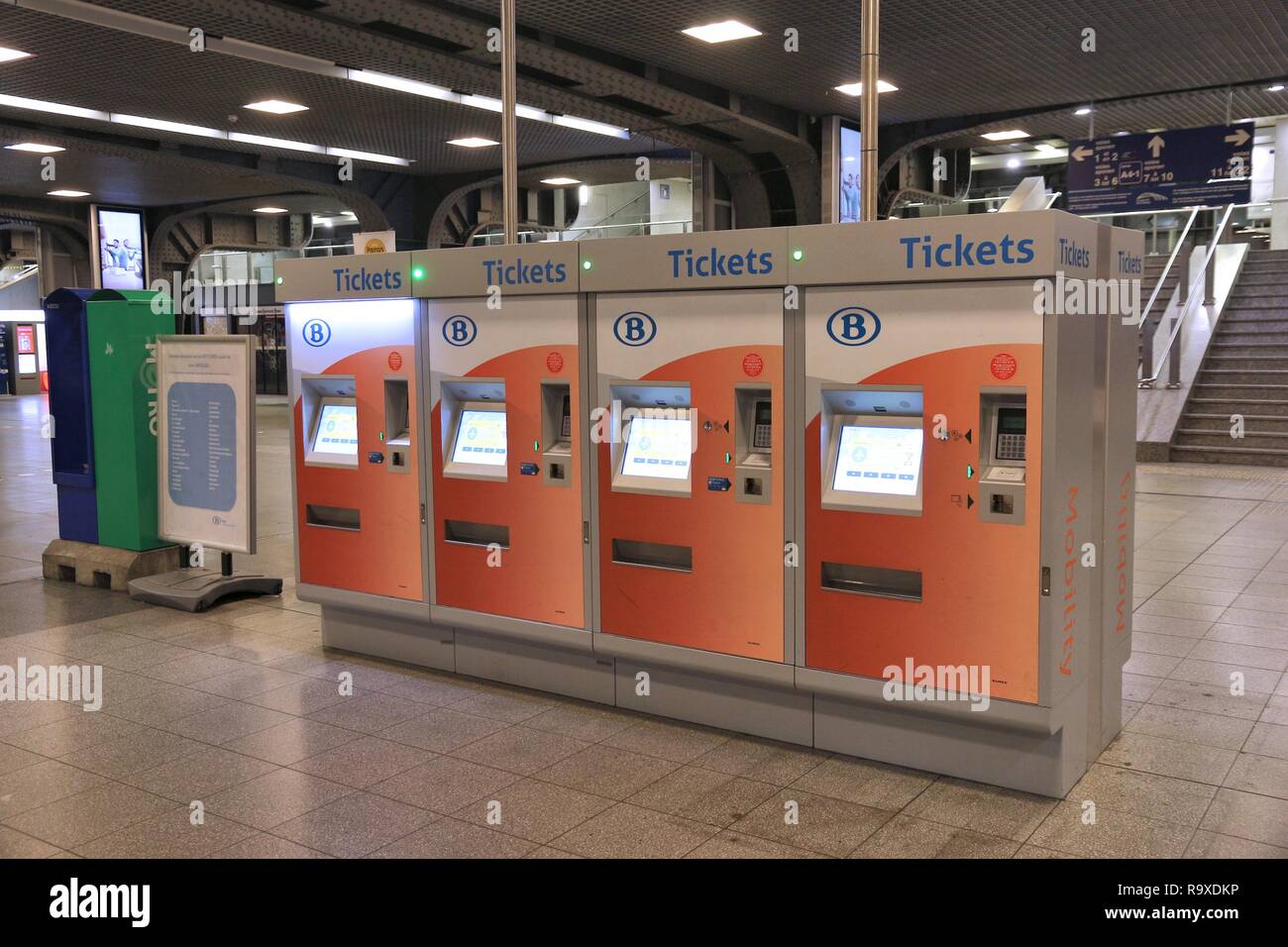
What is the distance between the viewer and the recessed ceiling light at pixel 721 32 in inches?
375

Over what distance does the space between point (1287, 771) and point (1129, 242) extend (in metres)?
2.08

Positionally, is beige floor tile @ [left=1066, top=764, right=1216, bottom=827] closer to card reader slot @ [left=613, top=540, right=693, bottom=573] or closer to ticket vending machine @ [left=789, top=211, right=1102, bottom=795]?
ticket vending machine @ [left=789, top=211, right=1102, bottom=795]

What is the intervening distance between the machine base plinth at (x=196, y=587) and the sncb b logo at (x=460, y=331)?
272 cm

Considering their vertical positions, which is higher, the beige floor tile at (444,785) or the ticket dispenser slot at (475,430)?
the ticket dispenser slot at (475,430)

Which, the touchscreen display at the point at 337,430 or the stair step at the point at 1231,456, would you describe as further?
the stair step at the point at 1231,456

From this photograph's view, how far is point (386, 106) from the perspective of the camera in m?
12.7

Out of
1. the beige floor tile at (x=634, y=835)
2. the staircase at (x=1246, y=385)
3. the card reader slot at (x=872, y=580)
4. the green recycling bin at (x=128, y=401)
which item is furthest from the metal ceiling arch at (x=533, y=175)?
the beige floor tile at (x=634, y=835)

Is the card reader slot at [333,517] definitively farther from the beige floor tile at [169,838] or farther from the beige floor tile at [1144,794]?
the beige floor tile at [1144,794]

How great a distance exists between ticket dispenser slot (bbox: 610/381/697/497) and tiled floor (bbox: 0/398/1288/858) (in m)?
1.04

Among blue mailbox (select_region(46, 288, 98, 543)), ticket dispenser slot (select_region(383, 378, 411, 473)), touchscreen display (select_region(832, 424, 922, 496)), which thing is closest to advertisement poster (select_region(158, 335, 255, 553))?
blue mailbox (select_region(46, 288, 98, 543))

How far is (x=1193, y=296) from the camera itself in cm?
1541

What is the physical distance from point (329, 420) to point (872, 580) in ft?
10.2
